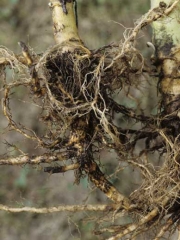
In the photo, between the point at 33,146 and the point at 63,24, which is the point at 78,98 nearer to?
the point at 63,24

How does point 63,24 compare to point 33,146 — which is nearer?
point 63,24

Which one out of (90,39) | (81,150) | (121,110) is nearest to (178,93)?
(121,110)

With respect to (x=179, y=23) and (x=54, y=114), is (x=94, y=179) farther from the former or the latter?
(x=179, y=23)

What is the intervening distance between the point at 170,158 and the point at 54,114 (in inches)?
11.2

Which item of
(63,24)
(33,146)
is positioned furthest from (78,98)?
(33,146)

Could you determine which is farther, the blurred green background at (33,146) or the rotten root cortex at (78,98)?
the blurred green background at (33,146)

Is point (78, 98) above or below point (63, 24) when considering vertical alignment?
below

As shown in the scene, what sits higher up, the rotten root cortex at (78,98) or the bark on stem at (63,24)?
the bark on stem at (63,24)

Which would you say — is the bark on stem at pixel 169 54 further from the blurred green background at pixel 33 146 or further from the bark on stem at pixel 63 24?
the blurred green background at pixel 33 146

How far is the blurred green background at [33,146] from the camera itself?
1708 millimetres

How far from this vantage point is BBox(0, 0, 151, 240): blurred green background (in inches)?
67.2

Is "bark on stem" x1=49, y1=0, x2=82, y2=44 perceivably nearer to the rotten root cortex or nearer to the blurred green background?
the rotten root cortex

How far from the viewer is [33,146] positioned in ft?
5.60

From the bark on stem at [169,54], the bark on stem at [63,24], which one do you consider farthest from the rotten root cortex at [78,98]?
the bark on stem at [169,54]
